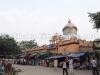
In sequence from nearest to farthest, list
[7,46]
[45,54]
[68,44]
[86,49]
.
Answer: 1. [86,49]
2. [68,44]
3. [45,54]
4. [7,46]

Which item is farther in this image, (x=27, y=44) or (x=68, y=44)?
(x=27, y=44)

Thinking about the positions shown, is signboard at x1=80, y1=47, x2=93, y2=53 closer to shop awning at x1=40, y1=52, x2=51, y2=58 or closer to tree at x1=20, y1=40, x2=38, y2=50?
shop awning at x1=40, y1=52, x2=51, y2=58

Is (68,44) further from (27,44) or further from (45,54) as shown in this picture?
(27,44)

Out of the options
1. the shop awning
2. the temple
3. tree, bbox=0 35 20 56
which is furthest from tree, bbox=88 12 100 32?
tree, bbox=0 35 20 56

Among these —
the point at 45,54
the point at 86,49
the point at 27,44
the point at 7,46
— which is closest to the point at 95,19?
the point at 86,49

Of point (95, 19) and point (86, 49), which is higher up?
point (95, 19)

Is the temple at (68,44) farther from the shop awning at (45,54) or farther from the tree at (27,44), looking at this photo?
the tree at (27,44)

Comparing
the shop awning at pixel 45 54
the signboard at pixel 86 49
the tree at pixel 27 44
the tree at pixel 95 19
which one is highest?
the tree at pixel 95 19

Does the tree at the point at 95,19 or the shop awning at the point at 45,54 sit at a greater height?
the tree at the point at 95,19

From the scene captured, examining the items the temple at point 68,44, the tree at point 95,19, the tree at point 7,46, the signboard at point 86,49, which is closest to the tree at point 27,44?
the tree at point 7,46

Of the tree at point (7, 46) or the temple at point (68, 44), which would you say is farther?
the tree at point (7, 46)

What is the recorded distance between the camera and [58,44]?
2852 centimetres

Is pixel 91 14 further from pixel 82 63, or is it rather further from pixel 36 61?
pixel 36 61

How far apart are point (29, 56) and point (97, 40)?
1635 centimetres
